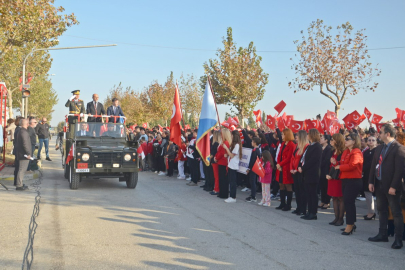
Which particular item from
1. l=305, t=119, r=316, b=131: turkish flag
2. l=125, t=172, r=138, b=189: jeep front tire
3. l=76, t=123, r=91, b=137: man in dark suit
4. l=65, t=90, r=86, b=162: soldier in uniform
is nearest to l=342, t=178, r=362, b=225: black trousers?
l=125, t=172, r=138, b=189: jeep front tire

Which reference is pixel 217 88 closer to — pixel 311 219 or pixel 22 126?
pixel 22 126

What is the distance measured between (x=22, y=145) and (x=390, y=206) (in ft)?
32.3

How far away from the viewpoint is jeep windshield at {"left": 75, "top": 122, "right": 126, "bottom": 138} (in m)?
14.3

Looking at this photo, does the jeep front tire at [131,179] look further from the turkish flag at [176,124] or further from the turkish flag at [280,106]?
the turkish flag at [280,106]

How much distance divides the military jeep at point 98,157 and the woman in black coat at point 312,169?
18.8 ft

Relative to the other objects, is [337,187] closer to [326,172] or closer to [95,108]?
[326,172]

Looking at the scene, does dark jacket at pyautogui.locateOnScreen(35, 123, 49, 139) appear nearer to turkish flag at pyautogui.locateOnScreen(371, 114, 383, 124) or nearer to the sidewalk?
the sidewalk

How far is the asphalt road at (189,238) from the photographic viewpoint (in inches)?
238

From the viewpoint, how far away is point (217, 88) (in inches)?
1607

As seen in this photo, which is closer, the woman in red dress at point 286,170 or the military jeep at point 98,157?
the woman in red dress at point 286,170

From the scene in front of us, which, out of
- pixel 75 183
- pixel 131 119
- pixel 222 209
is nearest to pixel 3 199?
pixel 75 183

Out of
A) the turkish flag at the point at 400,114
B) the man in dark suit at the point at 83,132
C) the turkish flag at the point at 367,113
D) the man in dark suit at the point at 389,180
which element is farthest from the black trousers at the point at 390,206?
the turkish flag at the point at 367,113

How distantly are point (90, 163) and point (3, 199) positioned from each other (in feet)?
8.70

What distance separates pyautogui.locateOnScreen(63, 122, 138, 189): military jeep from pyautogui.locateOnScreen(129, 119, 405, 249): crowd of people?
8.15 feet
